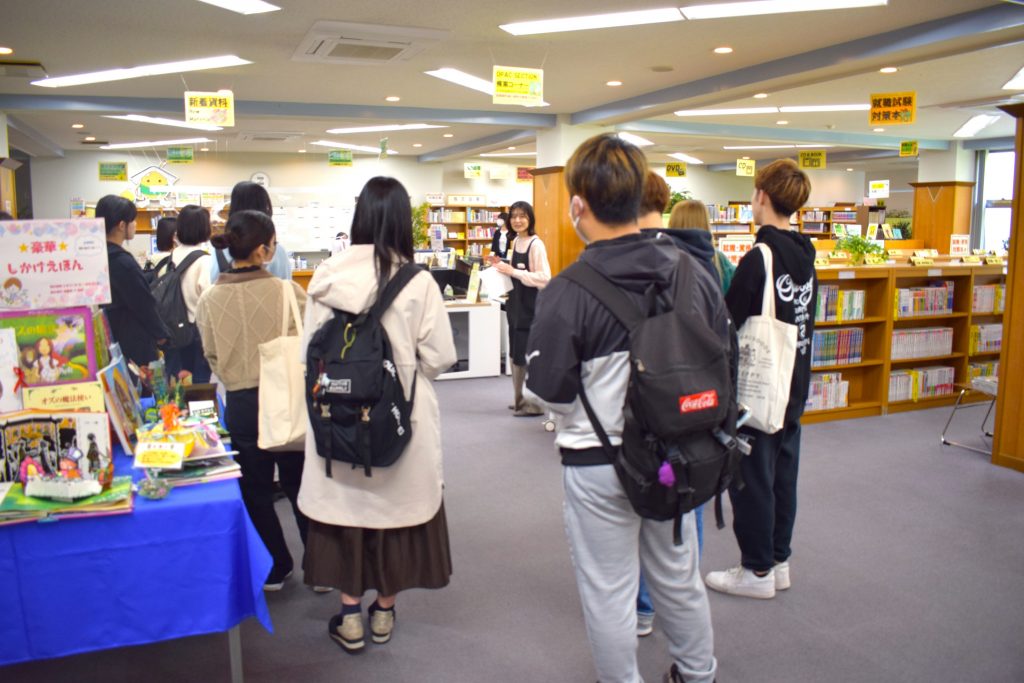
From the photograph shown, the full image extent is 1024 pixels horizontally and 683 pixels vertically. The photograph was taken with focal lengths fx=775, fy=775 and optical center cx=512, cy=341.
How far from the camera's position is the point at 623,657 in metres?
1.95

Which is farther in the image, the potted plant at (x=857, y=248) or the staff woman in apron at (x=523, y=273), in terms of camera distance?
the potted plant at (x=857, y=248)

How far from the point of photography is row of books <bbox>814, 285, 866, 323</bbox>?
20.0ft

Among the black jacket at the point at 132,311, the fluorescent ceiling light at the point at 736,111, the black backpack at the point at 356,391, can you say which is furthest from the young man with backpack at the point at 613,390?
the fluorescent ceiling light at the point at 736,111

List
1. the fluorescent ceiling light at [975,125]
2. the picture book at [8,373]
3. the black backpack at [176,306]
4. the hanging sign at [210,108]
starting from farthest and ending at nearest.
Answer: the fluorescent ceiling light at [975,125] → the hanging sign at [210,108] → the black backpack at [176,306] → the picture book at [8,373]

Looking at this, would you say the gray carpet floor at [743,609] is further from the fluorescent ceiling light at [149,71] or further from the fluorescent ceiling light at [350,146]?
the fluorescent ceiling light at [350,146]

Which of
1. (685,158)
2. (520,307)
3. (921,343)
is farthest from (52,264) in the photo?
(685,158)

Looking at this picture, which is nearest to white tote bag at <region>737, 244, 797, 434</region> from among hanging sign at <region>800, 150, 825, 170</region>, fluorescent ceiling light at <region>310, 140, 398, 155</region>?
hanging sign at <region>800, 150, 825, 170</region>

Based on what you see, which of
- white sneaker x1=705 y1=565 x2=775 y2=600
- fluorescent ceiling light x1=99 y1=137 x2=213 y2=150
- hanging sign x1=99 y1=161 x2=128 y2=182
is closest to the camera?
white sneaker x1=705 y1=565 x2=775 y2=600

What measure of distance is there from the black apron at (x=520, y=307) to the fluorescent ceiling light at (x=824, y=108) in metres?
5.59

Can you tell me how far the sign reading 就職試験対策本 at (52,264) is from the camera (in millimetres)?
2221

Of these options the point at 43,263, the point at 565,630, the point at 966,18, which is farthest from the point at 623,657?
the point at 966,18

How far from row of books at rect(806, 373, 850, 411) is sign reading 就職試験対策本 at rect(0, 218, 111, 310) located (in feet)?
17.2

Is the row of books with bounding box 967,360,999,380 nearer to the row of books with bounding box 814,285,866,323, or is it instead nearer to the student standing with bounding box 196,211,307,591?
the row of books with bounding box 814,285,866,323

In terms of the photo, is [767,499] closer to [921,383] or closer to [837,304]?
[837,304]
